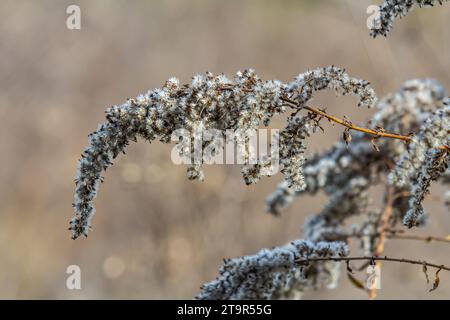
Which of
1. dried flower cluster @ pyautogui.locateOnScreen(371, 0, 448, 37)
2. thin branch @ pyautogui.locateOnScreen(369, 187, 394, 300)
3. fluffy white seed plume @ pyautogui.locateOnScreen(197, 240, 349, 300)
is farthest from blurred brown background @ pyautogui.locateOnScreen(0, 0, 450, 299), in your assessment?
dried flower cluster @ pyautogui.locateOnScreen(371, 0, 448, 37)

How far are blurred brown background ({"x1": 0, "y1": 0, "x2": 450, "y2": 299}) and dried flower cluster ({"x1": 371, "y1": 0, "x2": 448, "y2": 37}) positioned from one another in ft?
8.91

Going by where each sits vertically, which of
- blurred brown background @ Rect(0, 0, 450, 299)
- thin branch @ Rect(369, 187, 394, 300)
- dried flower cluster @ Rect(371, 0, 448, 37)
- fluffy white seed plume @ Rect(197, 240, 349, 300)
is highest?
blurred brown background @ Rect(0, 0, 450, 299)

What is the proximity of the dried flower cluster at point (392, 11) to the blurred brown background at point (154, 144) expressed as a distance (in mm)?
2717

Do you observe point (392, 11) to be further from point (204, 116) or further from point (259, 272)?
point (259, 272)

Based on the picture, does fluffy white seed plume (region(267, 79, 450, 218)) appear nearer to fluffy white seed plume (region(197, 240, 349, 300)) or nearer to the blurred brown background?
fluffy white seed plume (region(197, 240, 349, 300))

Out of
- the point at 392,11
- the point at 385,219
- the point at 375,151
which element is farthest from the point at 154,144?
the point at 392,11

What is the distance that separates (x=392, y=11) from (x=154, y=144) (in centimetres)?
454

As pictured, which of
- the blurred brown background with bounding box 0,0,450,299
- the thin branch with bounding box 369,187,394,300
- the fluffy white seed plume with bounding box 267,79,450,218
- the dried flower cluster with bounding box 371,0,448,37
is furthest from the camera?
the blurred brown background with bounding box 0,0,450,299

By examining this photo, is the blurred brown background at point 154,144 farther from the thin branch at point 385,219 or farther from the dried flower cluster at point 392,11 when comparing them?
the dried flower cluster at point 392,11

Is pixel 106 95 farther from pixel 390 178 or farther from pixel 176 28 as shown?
pixel 390 178

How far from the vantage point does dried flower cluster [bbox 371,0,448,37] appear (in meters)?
1.62
